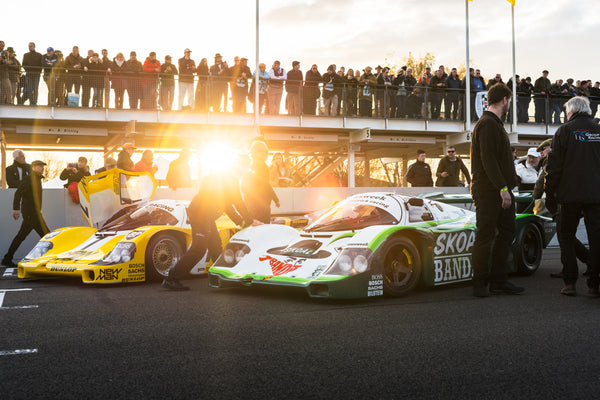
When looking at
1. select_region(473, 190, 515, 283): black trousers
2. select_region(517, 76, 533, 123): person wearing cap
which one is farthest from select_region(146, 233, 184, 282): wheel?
select_region(517, 76, 533, 123): person wearing cap

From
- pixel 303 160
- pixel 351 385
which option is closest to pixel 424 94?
pixel 303 160

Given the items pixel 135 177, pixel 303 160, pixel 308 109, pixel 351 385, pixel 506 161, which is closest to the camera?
pixel 351 385

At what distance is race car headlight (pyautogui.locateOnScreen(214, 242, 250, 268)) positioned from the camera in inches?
254

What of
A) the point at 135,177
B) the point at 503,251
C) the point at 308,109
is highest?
the point at 308,109

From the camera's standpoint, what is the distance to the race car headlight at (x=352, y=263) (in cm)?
551

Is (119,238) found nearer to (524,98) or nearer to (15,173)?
(15,173)

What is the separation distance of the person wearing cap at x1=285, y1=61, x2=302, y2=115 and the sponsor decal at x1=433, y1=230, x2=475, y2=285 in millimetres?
12667

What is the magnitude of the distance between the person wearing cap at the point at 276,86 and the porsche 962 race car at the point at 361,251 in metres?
12.1

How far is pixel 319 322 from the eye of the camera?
15.5 ft

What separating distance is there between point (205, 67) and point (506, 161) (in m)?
12.8

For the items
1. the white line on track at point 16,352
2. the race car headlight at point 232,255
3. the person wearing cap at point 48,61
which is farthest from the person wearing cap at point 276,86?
Answer: the white line on track at point 16,352

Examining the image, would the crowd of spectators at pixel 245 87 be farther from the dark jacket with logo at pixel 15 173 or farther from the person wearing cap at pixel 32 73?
the dark jacket with logo at pixel 15 173

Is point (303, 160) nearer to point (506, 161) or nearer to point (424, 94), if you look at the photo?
point (424, 94)

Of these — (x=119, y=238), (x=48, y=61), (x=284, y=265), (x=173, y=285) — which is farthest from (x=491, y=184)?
(x=48, y=61)
